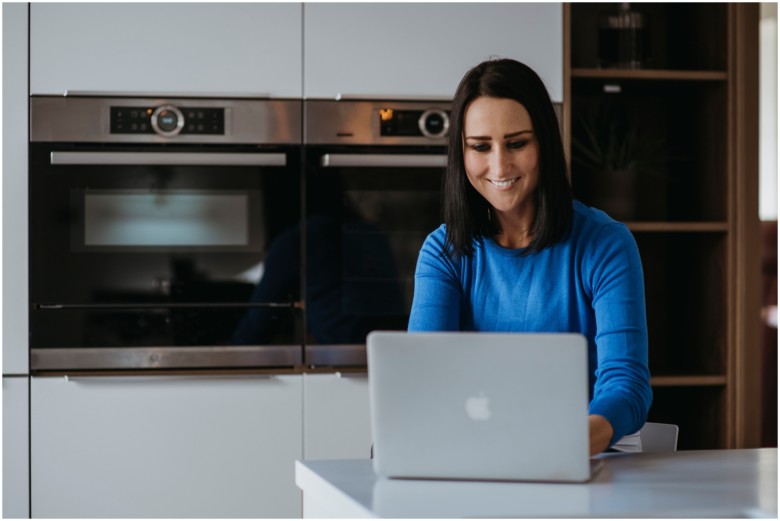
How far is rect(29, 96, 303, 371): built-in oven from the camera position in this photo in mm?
2756

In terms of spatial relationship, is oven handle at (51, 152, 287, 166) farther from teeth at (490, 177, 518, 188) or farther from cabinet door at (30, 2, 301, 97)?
teeth at (490, 177, 518, 188)

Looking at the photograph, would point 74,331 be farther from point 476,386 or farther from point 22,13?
point 476,386

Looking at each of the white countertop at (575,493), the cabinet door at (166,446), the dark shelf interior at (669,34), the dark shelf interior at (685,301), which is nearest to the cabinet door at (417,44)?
the dark shelf interior at (669,34)

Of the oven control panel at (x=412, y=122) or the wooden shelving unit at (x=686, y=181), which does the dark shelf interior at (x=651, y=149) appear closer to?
the wooden shelving unit at (x=686, y=181)

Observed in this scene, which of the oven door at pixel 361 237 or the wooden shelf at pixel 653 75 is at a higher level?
the wooden shelf at pixel 653 75

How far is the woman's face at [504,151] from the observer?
69.5 inches

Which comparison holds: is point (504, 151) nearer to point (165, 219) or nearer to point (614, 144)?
point (165, 219)

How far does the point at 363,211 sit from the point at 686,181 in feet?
3.70

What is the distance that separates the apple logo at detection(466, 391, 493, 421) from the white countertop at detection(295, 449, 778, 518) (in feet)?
0.28

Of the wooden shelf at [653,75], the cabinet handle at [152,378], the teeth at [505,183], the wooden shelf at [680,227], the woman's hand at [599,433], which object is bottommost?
the cabinet handle at [152,378]

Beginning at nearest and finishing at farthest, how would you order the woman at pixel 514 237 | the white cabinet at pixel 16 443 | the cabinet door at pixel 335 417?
1. the woman at pixel 514 237
2. the white cabinet at pixel 16 443
3. the cabinet door at pixel 335 417

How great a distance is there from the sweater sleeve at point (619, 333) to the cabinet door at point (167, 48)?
1358 millimetres

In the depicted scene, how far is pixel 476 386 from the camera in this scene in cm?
129

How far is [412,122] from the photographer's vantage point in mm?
2883
